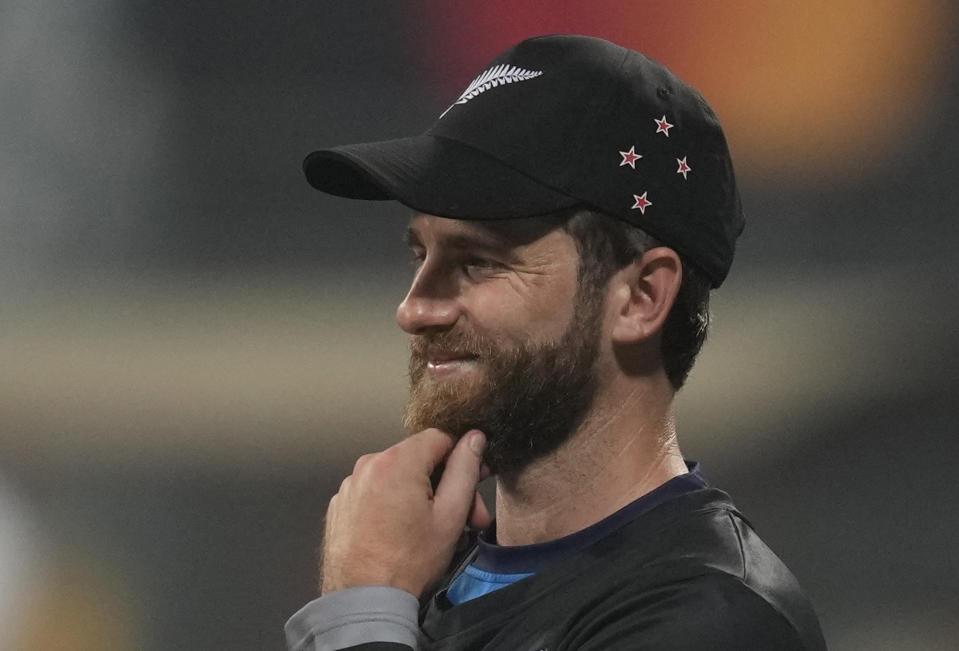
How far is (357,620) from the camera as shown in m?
1.03

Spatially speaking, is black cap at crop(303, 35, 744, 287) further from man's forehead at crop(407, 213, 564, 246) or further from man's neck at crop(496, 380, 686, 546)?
man's neck at crop(496, 380, 686, 546)

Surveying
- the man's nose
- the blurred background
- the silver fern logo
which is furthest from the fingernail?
the blurred background

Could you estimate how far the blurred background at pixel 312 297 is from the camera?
93.0 inches

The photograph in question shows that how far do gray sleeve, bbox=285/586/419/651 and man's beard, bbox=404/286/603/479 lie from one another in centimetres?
19

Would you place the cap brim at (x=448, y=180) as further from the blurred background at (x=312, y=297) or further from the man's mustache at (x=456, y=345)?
the blurred background at (x=312, y=297)

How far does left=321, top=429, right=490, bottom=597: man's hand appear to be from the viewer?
1082 millimetres

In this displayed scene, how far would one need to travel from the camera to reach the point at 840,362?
238 centimetres

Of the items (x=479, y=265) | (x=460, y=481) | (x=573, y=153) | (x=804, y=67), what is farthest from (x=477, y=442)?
(x=804, y=67)

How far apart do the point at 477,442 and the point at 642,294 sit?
216mm

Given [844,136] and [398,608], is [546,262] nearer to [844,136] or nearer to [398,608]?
[398,608]

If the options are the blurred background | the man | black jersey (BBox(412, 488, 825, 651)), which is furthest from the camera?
the blurred background

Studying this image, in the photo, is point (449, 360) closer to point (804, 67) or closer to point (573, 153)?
point (573, 153)

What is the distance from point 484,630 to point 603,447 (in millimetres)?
209

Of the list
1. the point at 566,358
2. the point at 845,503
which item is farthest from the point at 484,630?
the point at 845,503
